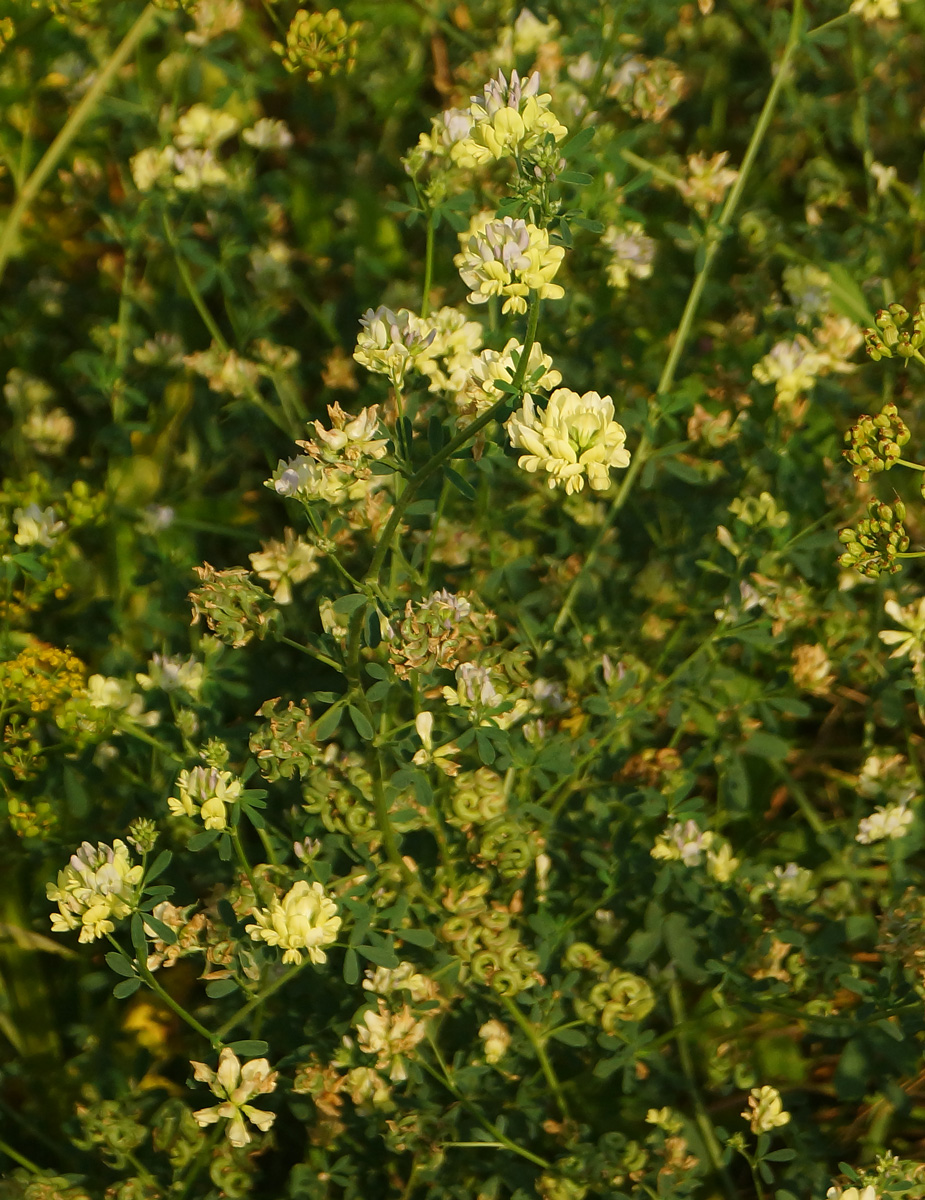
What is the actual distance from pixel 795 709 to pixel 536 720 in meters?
0.55

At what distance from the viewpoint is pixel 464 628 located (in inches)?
76.9

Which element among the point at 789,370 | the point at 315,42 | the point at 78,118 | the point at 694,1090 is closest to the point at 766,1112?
the point at 694,1090

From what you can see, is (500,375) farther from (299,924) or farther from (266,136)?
(266,136)

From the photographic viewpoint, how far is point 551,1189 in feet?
7.41

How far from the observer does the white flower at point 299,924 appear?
185 centimetres

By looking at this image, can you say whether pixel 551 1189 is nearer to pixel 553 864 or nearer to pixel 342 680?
pixel 553 864

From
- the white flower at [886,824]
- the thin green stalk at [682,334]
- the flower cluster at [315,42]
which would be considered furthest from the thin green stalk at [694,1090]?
the flower cluster at [315,42]

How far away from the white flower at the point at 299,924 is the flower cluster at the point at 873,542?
986mm

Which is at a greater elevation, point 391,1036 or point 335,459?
point 335,459

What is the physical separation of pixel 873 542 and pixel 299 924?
111 centimetres

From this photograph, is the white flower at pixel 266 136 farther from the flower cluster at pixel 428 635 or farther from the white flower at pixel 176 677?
the flower cluster at pixel 428 635

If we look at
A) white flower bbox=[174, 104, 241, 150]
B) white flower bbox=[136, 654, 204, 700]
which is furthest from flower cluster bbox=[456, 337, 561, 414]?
white flower bbox=[174, 104, 241, 150]

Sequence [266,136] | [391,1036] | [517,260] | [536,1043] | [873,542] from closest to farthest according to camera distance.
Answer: [517,260]
[873,542]
[391,1036]
[536,1043]
[266,136]

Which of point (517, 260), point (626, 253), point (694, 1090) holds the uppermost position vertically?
point (517, 260)
